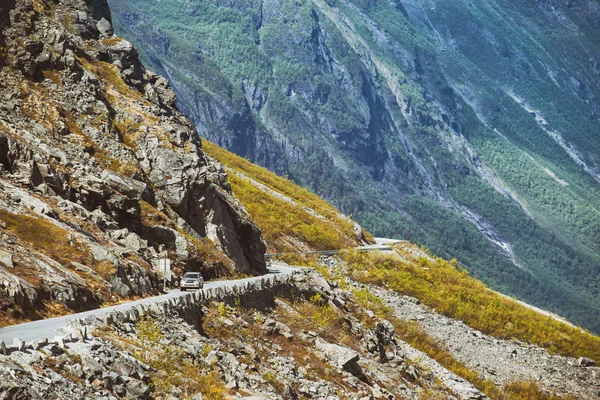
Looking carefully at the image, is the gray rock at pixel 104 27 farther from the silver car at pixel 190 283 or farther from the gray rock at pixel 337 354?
the gray rock at pixel 337 354

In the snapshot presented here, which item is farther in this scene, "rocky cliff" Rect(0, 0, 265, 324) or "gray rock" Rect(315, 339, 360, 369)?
"gray rock" Rect(315, 339, 360, 369)

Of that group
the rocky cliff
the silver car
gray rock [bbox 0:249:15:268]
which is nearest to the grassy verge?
the rocky cliff

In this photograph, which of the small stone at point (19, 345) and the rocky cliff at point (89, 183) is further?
the rocky cliff at point (89, 183)

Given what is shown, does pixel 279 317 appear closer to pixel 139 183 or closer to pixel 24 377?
pixel 139 183

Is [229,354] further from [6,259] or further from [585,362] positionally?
[585,362]

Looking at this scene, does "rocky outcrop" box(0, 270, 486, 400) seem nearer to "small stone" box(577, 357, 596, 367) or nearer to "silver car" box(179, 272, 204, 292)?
"silver car" box(179, 272, 204, 292)

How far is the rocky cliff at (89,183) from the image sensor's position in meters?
30.0

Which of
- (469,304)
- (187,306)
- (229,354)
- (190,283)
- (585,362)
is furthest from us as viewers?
(469,304)

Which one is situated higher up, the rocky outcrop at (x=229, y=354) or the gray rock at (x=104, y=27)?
the rocky outcrop at (x=229, y=354)

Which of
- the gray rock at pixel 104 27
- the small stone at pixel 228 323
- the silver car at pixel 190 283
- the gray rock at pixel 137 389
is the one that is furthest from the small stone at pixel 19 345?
the gray rock at pixel 104 27

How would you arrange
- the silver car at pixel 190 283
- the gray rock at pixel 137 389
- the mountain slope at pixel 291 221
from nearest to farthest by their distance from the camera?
the gray rock at pixel 137 389
the silver car at pixel 190 283
the mountain slope at pixel 291 221

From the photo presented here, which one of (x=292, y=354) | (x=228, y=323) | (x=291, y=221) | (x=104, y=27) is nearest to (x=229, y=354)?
(x=228, y=323)

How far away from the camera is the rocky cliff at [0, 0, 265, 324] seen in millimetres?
30000

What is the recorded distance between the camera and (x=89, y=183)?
124ft
